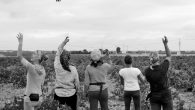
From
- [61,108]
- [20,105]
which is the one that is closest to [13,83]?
[20,105]

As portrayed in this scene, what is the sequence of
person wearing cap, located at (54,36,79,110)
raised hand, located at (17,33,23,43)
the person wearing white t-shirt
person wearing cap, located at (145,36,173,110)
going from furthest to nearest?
1. the person wearing white t-shirt
2. person wearing cap, located at (54,36,79,110)
3. person wearing cap, located at (145,36,173,110)
4. raised hand, located at (17,33,23,43)

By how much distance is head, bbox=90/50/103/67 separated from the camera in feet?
21.9

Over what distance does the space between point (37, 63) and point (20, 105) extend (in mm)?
3033

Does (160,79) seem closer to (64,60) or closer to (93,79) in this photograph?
(93,79)

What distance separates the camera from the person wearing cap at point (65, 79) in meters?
6.66

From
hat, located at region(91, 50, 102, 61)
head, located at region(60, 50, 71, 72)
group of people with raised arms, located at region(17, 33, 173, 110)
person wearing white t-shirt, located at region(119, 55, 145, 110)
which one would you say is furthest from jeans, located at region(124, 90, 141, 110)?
head, located at region(60, 50, 71, 72)

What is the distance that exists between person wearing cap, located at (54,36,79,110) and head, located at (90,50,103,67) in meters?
0.37

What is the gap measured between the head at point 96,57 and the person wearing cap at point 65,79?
1.21ft

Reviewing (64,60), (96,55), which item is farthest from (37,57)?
(96,55)

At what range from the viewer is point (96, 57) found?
6727 mm

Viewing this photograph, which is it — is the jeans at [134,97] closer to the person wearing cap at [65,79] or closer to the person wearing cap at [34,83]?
the person wearing cap at [65,79]

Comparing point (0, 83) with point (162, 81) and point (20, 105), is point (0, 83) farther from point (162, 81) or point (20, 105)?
point (162, 81)

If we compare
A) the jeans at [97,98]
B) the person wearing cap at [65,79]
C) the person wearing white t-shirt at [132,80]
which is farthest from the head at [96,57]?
the person wearing white t-shirt at [132,80]

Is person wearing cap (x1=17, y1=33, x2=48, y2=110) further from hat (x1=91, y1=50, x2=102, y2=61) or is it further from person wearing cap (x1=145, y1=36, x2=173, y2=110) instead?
person wearing cap (x1=145, y1=36, x2=173, y2=110)
